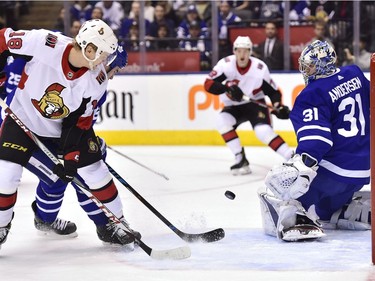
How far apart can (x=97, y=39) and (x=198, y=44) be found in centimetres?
518

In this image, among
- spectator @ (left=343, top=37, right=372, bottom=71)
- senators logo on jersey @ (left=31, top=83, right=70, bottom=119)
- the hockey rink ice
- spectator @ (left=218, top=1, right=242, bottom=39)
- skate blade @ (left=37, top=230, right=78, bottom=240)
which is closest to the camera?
the hockey rink ice

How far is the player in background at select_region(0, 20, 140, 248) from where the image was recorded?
3723 mm

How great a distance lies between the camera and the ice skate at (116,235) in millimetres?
3898

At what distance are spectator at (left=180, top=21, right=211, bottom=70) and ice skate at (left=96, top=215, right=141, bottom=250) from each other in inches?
190

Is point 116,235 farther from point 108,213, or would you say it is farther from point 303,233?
point 303,233

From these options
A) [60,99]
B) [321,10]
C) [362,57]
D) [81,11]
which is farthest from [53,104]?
[81,11]

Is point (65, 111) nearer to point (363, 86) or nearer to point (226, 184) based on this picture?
point (363, 86)

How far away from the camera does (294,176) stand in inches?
154

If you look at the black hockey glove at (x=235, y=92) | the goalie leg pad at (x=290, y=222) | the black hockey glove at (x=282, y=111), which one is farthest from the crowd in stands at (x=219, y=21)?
the goalie leg pad at (x=290, y=222)

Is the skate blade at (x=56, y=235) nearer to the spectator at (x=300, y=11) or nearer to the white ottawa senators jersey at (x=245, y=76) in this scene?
the white ottawa senators jersey at (x=245, y=76)

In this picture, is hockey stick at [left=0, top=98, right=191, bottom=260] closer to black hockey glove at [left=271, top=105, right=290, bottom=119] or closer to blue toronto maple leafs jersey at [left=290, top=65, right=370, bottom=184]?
blue toronto maple leafs jersey at [left=290, top=65, right=370, bottom=184]

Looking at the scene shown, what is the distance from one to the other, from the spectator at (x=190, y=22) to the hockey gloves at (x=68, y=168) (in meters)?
5.16

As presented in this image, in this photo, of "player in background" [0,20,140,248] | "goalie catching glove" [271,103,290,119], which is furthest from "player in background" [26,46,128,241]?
"goalie catching glove" [271,103,290,119]

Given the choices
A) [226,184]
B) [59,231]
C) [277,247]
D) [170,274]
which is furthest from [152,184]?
[170,274]
